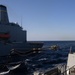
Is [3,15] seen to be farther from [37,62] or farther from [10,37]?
[37,62]

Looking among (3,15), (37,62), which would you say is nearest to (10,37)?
(3,15)

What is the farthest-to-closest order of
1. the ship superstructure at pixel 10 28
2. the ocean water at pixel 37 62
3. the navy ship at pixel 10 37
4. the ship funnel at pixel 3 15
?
the ship funnel at pixel 3 15, the ship superstructure at pixel 10 28, the navy ship at pixel 10 37, the ocean water at pixel 37 62

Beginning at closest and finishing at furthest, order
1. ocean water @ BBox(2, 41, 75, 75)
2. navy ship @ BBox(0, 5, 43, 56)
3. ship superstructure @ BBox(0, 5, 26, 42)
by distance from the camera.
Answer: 1. ocean water @ BBox(2, 41, 75, 75)
2. navy ship @ BBox(0, 5, 43, 56)
3. ship superstructure @ BBox(0, 5, 26, 42)

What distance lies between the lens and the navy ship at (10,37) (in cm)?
4878

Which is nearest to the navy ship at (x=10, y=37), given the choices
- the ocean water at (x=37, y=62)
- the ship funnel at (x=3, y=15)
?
the ship funnel at (x=3, y=15)

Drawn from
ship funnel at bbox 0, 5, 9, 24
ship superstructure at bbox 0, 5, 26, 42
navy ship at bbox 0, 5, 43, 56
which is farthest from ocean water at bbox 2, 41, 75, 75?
ship funnel at bbox 0, 5, 9, 24

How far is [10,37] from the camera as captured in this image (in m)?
53.8

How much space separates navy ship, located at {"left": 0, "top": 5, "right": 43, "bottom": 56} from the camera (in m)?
48.8

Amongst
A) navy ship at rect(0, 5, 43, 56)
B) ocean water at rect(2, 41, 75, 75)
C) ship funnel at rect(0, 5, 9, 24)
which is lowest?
ocean water at rect(2, 41, 75, 75)

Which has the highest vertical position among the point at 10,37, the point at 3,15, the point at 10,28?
the point at 3,15

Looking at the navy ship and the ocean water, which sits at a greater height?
the navy ship

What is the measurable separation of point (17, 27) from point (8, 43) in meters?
7.15

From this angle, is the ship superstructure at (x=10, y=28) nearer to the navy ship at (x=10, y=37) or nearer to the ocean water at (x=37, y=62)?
the navy ship at (x=10, y=37)

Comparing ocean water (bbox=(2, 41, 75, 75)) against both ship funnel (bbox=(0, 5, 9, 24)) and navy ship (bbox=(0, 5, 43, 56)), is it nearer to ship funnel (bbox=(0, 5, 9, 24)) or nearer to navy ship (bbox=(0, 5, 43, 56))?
navy ship (bbox=(0, 5, 43, 56))
